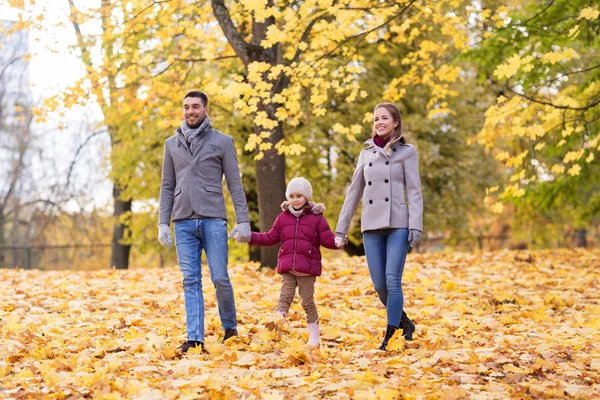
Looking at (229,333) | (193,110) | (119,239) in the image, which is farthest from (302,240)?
(119,239)

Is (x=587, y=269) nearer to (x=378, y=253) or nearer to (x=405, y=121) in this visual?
(x=405, y=121)

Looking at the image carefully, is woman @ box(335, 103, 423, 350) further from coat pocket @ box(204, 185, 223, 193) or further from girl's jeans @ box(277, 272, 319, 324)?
coat pocket @ box(204, 185, 223, 193)

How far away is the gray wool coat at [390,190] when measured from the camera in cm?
Result: 591

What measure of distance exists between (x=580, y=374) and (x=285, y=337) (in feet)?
8.53

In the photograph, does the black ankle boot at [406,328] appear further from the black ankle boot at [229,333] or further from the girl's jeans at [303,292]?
the black ankle boot at [229,333]

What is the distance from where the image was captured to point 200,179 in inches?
236

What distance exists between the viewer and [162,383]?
481 centimetres

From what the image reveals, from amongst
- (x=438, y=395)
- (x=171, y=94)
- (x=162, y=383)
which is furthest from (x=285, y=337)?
(x=171, y=94)

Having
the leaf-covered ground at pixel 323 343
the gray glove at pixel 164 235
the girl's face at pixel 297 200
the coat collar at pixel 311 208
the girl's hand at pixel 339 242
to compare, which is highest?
the girl's face at pixel 297 200

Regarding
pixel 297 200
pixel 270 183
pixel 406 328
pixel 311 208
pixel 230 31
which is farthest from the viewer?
pixel 270 183

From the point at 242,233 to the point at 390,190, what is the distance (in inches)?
49.5

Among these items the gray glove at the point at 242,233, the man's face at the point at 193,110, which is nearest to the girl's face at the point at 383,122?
the gray glove at the point at 242,233

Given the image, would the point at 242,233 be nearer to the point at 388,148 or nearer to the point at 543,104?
the point at 388,148

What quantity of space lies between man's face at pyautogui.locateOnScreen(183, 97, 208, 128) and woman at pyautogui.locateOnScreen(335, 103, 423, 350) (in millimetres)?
1435
